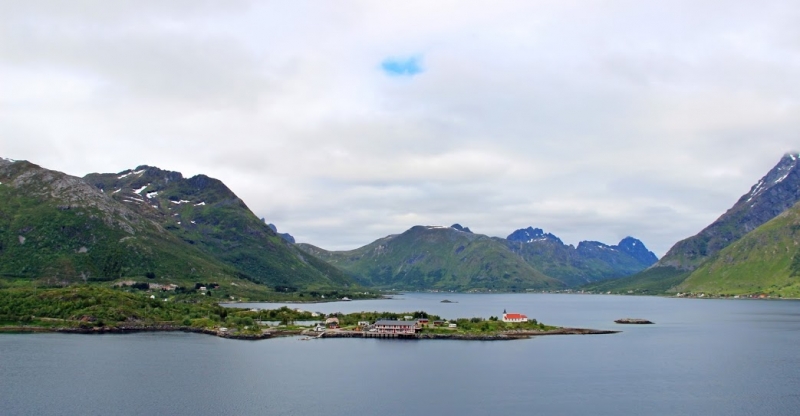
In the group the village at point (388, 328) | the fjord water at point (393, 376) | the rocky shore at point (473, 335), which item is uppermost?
the village at point (388, 328)

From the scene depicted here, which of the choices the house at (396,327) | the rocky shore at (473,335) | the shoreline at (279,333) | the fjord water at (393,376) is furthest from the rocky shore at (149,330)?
the house at (396,327)

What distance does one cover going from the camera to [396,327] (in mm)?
132250

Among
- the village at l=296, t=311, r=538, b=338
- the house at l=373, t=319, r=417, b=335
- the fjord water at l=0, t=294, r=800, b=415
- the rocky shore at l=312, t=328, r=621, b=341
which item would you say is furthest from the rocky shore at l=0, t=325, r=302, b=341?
the house at l=373, t=319, r=417, b=335

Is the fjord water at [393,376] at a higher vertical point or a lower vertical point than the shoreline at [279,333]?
lower

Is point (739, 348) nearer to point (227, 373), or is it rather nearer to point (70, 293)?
point (227, 373)

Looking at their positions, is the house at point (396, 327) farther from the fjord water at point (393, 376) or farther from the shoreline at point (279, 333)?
the fjord water at point (393, 376)

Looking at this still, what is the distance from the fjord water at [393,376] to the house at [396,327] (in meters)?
6.18

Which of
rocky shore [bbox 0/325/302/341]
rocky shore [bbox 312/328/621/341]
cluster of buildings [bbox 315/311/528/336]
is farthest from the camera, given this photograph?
cluster of buildings [bbox 315/311/528/336]

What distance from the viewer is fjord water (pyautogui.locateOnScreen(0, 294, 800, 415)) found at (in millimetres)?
68562

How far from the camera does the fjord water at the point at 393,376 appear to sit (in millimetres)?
68562

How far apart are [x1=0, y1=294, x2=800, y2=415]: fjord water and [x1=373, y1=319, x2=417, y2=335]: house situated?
6178 millimetres

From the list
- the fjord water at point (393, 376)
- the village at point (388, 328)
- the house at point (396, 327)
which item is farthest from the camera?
the house at point (396, 327)

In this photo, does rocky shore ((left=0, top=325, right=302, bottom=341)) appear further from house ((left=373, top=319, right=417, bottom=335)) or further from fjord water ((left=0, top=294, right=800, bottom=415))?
house ((left=373, top=319, right=417, bottom=335))

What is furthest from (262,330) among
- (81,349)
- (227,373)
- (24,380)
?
(24,380)
